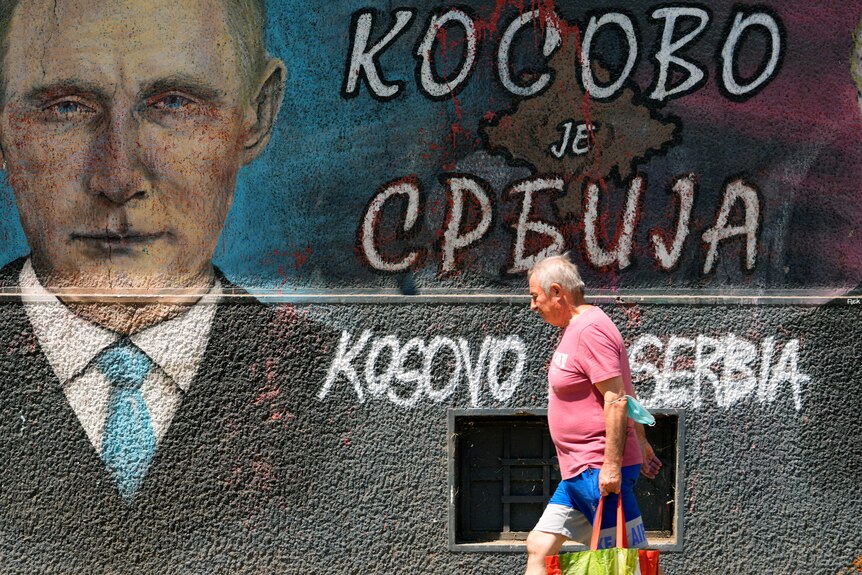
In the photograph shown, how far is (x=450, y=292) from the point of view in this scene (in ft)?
17.4

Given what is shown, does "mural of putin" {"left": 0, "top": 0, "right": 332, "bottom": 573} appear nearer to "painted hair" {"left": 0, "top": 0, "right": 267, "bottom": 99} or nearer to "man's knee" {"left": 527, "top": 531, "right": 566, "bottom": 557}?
"painted hair" {"left": 0, "top": 0, "right": 267, "bottom": 99}

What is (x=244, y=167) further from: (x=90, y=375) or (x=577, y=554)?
(x=577, y=554)

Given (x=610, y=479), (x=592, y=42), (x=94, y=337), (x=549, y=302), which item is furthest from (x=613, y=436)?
(x=94, y=337)

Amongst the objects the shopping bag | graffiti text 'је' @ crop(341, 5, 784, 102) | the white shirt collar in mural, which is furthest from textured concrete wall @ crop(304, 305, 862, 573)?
the shopping bag

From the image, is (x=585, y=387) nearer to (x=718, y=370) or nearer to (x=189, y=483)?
(x=718, y=370)

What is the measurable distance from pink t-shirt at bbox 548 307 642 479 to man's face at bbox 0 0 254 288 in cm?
195

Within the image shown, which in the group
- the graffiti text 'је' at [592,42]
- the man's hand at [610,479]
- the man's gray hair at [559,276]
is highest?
the graffiti text 'је' at [592,42]

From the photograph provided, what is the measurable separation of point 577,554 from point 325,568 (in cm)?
176

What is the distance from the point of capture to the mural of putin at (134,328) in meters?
5.25

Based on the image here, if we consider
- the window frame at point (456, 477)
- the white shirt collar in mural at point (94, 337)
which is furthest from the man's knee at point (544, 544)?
the white shirt collar in mural at point (94, 337)

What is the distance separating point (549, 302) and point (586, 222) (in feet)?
3.93

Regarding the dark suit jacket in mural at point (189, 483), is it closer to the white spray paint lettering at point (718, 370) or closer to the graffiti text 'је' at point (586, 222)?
the graffiti text 'је' at point (586, 222)

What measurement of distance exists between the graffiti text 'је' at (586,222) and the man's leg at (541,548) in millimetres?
1530

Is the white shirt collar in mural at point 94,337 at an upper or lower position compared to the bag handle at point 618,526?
upper
